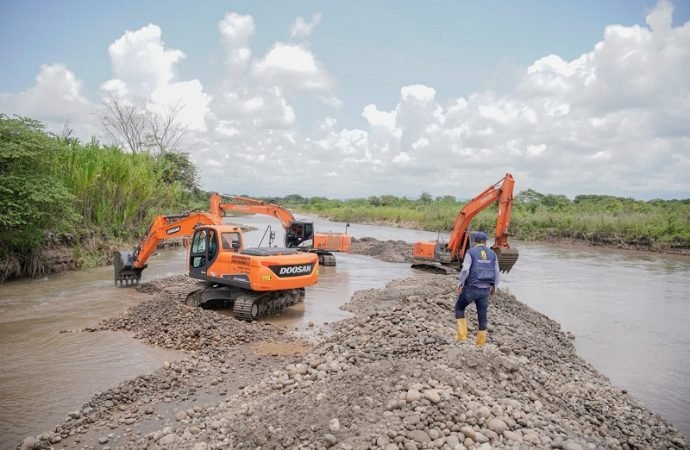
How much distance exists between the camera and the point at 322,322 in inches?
435

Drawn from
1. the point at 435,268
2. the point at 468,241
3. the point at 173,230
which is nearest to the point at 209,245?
the point at 173,230

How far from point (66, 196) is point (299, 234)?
8276 mm

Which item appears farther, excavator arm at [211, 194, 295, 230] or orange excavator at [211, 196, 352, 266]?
orange excavator at [211, 196, 352, 266]

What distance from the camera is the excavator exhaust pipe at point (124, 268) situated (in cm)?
1422

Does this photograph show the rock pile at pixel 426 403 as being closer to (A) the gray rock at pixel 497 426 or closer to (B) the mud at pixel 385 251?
(A) the gray rock at pixel 497 426

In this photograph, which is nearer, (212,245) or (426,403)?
(426,403)

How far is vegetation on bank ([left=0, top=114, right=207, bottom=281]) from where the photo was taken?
14227mm

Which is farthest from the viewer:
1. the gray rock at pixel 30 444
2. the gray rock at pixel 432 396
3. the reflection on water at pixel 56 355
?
the reflection on water at pixel 56 355

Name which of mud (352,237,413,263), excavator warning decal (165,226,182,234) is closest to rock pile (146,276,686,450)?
excavator warning decal (165,226,182,234)

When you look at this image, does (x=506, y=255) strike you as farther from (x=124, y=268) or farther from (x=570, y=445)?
(x=124, y=268)

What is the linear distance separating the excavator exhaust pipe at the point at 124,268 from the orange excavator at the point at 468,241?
10.1 m

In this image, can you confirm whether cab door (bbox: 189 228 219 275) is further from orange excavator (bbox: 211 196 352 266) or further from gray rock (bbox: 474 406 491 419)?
gray rock (bbox: 474 406 491 419)

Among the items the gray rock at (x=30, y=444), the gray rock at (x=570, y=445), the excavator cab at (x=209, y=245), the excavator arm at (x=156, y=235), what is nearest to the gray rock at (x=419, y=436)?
the gray rock at (x=570, y=445)

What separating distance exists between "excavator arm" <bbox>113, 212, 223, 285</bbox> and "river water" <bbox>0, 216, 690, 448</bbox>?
0.59 metres
